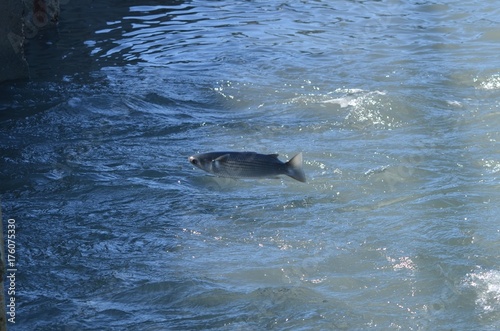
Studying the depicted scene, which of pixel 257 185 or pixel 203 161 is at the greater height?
pixel 203 161

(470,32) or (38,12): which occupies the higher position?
(38,12)

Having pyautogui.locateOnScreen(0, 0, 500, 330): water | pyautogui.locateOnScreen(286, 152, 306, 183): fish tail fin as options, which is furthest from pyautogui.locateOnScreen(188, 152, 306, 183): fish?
pyautogui.locateOnScreen(0, 0, 500, 330): water

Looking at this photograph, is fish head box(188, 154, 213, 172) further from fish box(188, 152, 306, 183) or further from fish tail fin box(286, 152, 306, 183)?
fish tail fin box(286, 152, 306, 183)

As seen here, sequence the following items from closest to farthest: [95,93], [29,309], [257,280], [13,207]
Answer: [29,309] < [257,280] < [13,207] < [95,93]

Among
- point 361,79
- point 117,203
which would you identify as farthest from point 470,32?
point 117,203

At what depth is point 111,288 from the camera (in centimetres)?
579

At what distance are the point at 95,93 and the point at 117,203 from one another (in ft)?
10.6

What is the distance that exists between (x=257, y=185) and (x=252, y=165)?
84.7 inches

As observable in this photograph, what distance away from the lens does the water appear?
561 centimetres

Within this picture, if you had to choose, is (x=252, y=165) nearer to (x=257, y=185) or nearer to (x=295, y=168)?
(x=295, y=168)

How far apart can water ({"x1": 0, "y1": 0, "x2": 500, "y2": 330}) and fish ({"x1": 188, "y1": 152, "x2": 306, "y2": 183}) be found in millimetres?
811

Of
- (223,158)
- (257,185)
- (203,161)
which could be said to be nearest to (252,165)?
(223,158)

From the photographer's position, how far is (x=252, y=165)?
544 centimetres

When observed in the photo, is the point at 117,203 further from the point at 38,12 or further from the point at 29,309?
the point at 38,12
